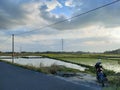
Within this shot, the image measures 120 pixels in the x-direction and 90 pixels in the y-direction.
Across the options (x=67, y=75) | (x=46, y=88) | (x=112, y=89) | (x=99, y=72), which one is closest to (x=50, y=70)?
(x=67, y=75)

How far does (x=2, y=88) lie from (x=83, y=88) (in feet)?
10.9

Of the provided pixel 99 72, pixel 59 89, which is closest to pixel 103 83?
pixel 99 72

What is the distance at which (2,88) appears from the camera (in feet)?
38.8

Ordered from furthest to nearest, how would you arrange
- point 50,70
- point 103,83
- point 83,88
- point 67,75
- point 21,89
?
1. point 50,70
2. point 67,75
3. point 103,83
4. point 83,88
5. point 21,89

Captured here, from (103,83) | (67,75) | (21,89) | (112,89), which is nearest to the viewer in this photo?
(112,89)

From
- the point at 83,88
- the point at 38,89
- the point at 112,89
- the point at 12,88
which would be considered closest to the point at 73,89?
the point at 83,88

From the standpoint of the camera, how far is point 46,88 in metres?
A: 11.8

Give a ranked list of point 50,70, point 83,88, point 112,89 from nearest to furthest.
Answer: point 112,89, point 83,88, point 50,70

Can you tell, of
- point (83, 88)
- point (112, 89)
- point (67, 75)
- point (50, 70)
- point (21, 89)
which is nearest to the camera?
point (112, 89)

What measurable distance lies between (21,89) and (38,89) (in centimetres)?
66

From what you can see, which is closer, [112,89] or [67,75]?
[112,89]

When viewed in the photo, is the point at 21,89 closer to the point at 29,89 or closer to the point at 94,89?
the point at 29,89

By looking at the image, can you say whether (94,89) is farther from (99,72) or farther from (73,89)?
(99,72)

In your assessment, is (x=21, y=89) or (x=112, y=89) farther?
(x=21, y=89)
